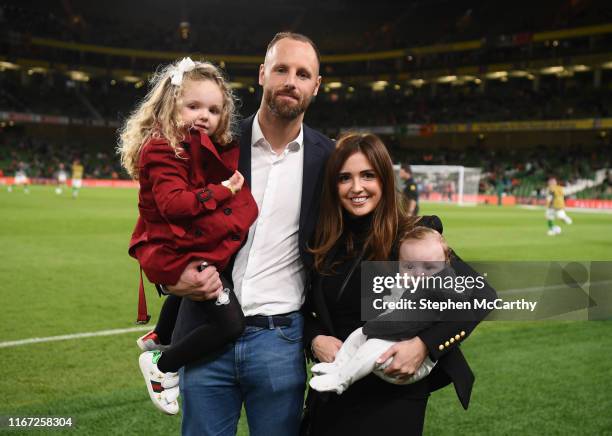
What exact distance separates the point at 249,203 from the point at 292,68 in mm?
638

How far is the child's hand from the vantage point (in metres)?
2.62

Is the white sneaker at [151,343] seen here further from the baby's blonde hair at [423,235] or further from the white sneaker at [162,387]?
the baby's blonde hair at [423,235]

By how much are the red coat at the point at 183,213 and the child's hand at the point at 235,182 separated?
3 centimetres

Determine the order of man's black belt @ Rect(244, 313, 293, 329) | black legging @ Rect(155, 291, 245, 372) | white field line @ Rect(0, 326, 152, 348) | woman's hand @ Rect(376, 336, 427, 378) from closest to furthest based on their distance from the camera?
woman's hand @ Rect(376, 336, 427, 378) → black legging @ Rect(155, 291, 245, 372) → man's black belt @ Rect(244, 313, 293, 329) → white field line @ Rect(0, 326, 152, 348)

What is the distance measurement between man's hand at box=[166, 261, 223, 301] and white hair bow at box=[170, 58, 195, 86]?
88cm

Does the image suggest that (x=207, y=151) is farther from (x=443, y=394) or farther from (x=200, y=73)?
(x=443, y=394)

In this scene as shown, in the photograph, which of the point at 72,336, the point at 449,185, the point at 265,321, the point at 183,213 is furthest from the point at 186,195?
the point at 449,185

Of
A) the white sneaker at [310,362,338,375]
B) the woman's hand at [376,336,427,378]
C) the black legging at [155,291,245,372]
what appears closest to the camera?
the woman's hand at [376,336,427,378]

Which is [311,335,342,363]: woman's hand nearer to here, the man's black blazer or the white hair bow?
the man's black blazer

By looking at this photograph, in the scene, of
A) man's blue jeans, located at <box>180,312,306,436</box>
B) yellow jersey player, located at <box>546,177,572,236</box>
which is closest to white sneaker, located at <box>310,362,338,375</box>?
man's blue jeans, located at <box>180,312,306,436</box>

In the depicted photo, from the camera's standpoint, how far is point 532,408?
5184 millimetres

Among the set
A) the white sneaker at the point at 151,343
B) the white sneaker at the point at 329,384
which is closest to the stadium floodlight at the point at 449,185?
the white sneaker at the point at 151,343

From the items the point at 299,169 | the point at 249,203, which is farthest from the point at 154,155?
the point at 299,169

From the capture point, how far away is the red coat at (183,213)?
253cm
